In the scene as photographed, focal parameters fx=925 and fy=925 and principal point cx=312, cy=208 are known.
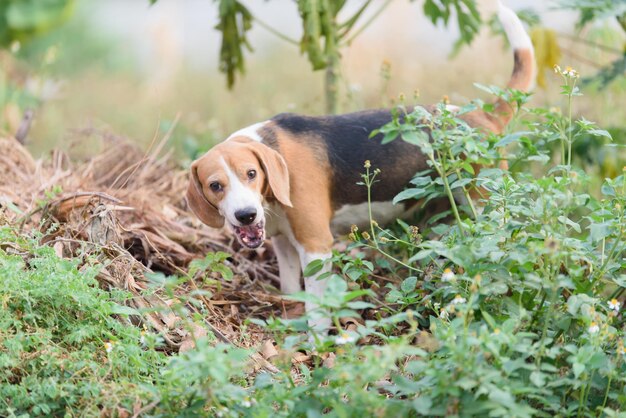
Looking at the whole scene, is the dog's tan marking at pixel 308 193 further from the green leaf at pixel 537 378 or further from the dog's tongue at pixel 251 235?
the green leaf at pixel 537 378

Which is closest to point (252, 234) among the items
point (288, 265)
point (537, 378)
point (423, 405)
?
point (288, 265)

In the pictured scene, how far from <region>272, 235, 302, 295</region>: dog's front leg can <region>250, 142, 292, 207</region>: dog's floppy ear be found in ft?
1.45

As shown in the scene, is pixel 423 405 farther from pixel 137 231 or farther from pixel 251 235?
pixel 137 231

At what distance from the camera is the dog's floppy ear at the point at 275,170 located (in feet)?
13.2

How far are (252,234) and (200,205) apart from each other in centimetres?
33

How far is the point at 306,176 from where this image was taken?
429cm

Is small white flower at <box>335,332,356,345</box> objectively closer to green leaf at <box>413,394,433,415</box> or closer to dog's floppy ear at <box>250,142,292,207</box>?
green leaf at <box>413,394,433,415</box>

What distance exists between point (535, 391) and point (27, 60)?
973cm

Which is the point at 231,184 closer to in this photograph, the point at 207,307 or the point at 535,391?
the point at 207,307

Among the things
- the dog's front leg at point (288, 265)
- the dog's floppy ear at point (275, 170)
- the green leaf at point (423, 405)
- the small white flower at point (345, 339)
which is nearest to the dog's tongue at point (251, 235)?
the dog's floppy ear at point (275, 170)

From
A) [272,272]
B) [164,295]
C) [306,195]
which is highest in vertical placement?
[306,195]

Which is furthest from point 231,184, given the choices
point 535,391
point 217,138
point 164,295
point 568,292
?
point 217,138

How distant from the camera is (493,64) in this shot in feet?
30.1

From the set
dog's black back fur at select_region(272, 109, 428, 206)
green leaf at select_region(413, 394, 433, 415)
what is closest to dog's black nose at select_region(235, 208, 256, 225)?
dog's black back fur at select_region(272, 109, 428, 206)
